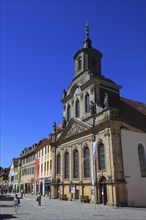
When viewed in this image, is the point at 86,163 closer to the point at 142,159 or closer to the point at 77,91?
the point at 142,159

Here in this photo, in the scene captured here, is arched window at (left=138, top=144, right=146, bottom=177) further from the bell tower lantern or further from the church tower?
the bell tower lantern

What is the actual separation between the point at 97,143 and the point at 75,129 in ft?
20.8

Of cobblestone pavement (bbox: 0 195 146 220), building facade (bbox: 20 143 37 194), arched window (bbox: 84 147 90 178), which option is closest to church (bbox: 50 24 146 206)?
arched window (bbox: 84 147 90 178)

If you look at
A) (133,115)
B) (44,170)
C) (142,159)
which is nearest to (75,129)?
(133,115)

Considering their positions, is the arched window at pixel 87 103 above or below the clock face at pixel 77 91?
below

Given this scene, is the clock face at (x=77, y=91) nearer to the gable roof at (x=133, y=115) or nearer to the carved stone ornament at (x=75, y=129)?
the carved stone ornament at (x=75, y=129)

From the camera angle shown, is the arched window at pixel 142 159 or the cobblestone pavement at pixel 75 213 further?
the arched window at pixel 142 159

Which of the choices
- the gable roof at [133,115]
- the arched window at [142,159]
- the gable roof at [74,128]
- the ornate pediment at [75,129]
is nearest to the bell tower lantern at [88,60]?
the gable roof at [133,115]

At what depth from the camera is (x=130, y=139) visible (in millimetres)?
30203

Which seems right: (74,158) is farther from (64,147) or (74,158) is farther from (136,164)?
(136,164)

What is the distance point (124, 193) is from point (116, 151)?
182 inches

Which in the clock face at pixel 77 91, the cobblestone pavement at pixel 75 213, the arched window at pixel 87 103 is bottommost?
the cobblestone pavement at pixel 75 213

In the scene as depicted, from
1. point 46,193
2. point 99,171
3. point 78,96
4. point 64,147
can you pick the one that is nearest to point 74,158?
point 64,147

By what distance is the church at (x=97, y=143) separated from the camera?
2792 centimetres
